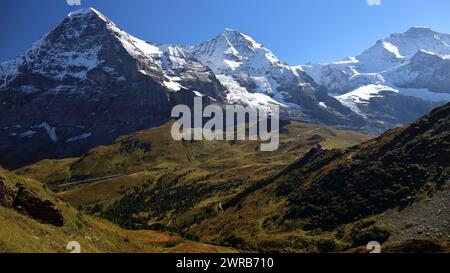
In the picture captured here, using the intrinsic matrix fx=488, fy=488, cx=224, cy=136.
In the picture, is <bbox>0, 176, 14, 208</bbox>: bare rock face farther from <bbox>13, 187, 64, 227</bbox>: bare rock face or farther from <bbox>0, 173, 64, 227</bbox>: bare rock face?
<bbox>13, 187, 64, 227</bbox>: bare rock face

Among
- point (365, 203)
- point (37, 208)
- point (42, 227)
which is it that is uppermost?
point (37, 208)

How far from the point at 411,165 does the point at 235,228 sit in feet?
161

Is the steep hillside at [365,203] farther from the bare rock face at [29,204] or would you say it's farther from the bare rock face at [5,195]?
the bare rock face at [5,195]

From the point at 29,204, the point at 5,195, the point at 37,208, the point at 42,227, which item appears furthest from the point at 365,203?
the point at 5,195

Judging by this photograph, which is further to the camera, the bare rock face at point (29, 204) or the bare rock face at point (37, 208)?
the bare rock face at point (37, 208)

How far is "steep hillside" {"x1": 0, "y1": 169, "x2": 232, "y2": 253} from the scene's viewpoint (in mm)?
47875

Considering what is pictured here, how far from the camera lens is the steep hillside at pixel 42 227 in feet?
157

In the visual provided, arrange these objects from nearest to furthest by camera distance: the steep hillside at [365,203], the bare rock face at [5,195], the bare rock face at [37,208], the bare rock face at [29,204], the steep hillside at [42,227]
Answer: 1. the steep hillside at [42,227]
2. the bare rock face at [5,195]
3. the bare rock face at [29,204]
4. the bare rock face at [37,208]
5. the steep hillside at [365,203]

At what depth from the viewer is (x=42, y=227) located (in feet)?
179

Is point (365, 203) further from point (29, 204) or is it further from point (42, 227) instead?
point (42, 227)

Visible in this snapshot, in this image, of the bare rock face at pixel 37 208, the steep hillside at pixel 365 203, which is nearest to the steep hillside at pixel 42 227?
the bare rock face at pixel 37 208

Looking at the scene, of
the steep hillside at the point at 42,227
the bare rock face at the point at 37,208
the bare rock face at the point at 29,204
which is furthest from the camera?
the bare rock face at the point at 37,208
